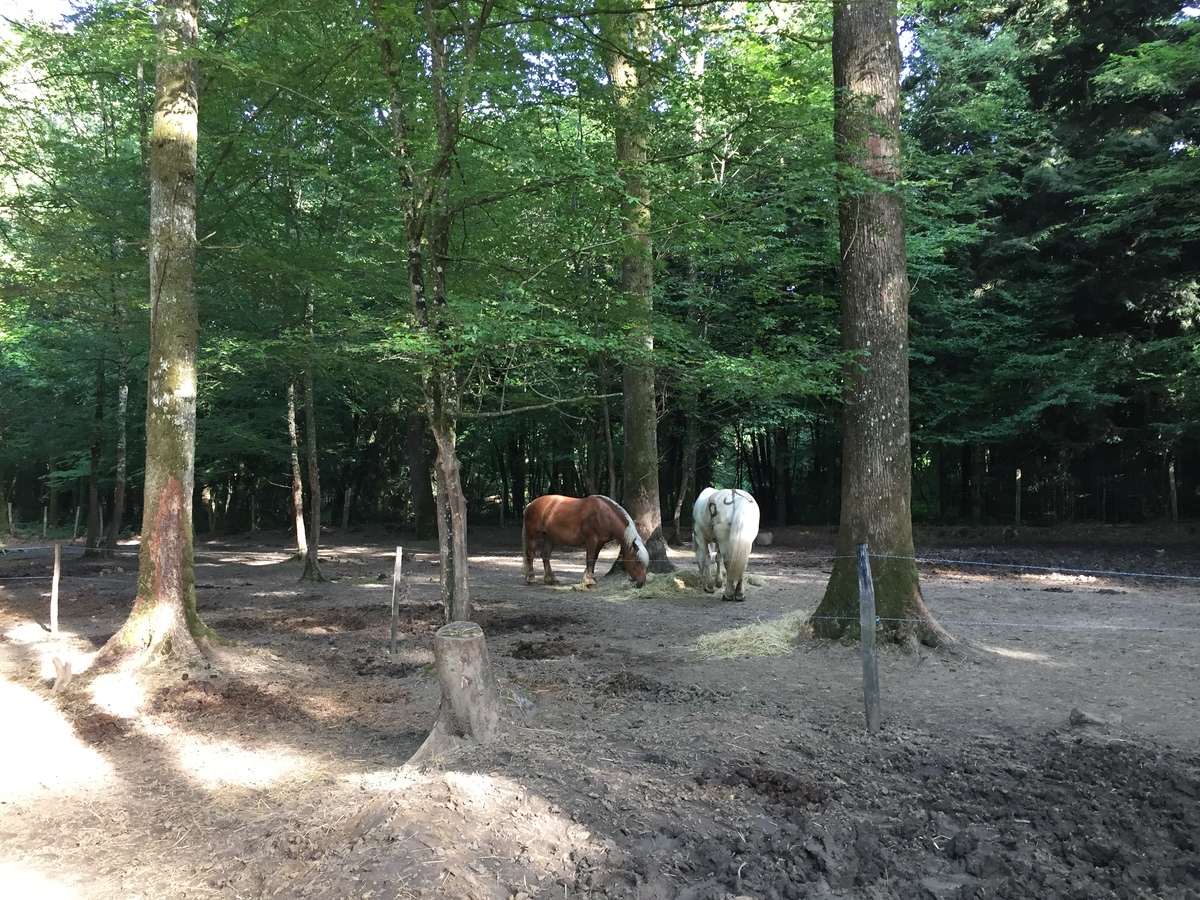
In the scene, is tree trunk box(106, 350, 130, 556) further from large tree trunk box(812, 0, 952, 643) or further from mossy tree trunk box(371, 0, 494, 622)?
large tree trunk box(812, 0, 952, 643)

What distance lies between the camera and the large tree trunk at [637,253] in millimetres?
6445

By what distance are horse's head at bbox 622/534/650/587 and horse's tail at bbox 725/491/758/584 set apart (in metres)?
1.65

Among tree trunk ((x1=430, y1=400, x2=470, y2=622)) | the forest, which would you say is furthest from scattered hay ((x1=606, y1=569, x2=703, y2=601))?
tree trunk ((x1=430, y1=400, x2=470, y2=622))

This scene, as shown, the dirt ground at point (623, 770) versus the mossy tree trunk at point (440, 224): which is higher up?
the mossy tree trunk at point (440, 224)

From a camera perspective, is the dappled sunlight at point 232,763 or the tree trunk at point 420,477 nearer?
the dappled sunlight at point 232,763

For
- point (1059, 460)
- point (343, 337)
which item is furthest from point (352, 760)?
point (1059, 460)

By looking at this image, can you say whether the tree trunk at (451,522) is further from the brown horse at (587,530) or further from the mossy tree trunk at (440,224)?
the brown horse at (587,530)

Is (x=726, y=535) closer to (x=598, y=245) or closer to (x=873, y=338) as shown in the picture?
(x=873, y=338)

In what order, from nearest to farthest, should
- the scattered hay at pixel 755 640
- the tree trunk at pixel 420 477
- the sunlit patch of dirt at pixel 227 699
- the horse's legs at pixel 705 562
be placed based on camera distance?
the sunlit patch of dirt at pixel 227 699
the scattered hay at pixel 755 640
the horse's legs at pixel 705 562
the tree trunk at pixel 420 477

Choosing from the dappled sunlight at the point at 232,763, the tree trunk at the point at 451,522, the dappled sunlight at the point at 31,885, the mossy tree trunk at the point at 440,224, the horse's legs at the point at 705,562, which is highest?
the mossy tree trunk at the point at 440,224

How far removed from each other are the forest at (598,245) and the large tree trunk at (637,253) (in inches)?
3.4

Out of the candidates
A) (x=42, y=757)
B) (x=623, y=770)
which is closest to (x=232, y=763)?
(x=42, y=757)

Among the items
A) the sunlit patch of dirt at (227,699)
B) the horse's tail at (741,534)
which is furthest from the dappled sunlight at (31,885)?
the horse's tail at (741,534)

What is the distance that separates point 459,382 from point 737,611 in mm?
5300
